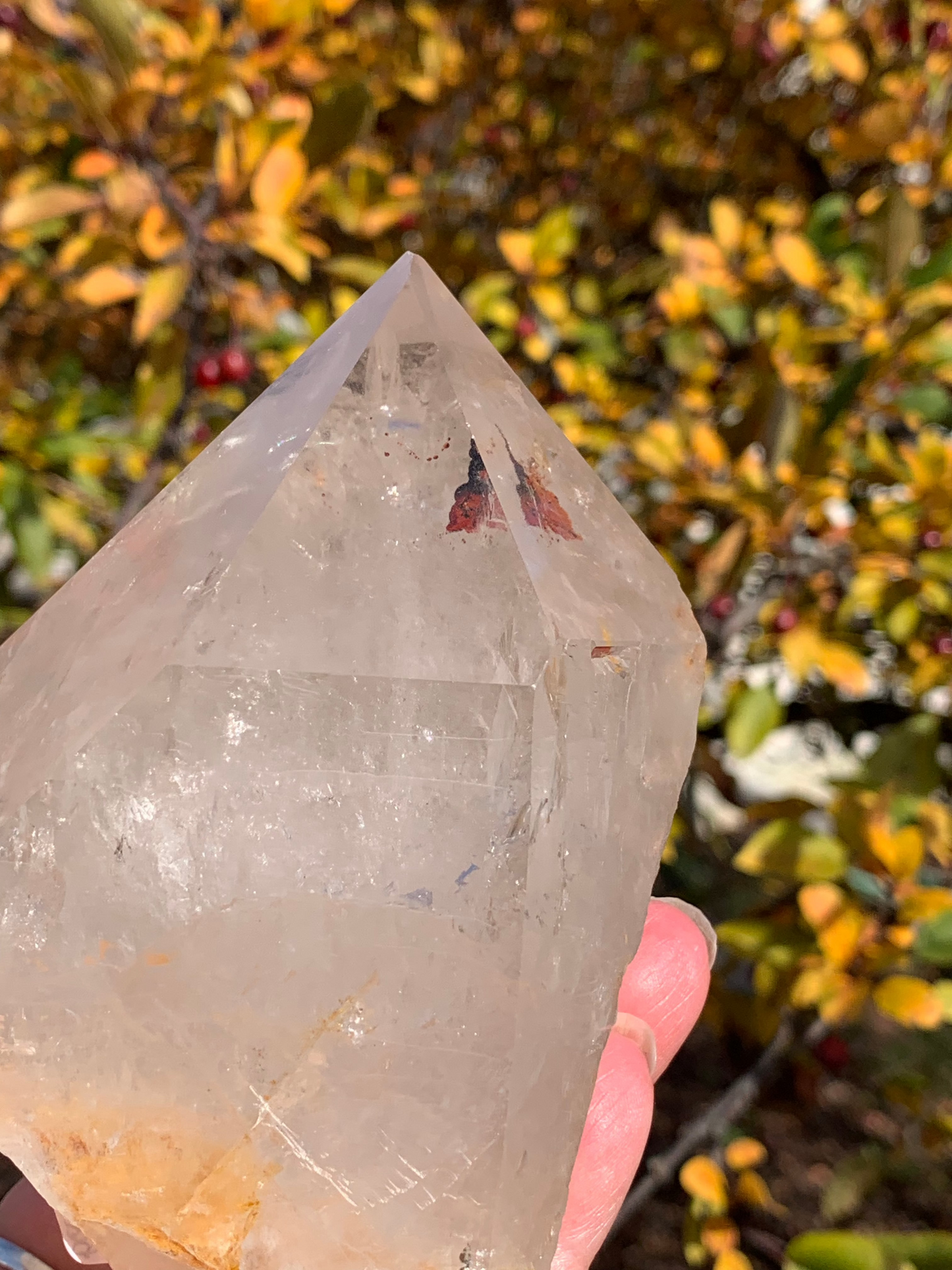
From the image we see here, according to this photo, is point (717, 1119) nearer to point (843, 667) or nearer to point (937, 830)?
point (937, 830)

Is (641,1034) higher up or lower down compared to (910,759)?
higher up

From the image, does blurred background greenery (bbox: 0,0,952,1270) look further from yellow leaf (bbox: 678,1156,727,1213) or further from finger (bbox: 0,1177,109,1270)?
finger (bbox: 0,1177,109,1270)

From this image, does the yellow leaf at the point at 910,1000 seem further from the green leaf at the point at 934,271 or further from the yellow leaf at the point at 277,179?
the yellow leaf at the point at 277,179

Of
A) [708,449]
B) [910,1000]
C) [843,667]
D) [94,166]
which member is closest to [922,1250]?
[910,1000]

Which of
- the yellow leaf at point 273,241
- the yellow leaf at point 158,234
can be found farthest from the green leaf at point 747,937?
the yellow leaf at point 158,234

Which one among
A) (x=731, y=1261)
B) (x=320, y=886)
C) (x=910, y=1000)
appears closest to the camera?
(x=320, y=886)

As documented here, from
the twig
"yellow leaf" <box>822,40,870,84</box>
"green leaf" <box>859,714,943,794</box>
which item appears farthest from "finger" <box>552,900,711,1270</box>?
"yellow leaf" <box>822,40,870,84</box>

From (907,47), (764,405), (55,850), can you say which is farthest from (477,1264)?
(907,47)
